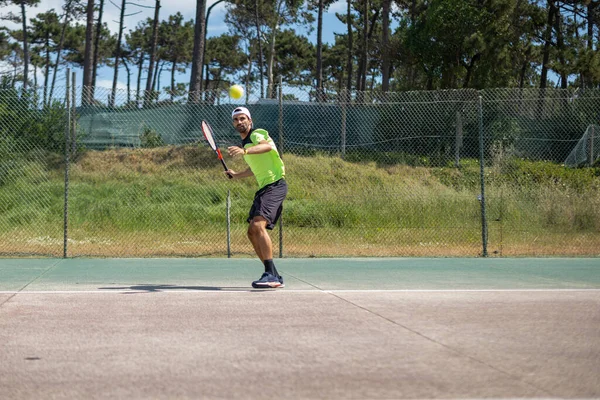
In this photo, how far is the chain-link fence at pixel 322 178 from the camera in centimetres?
1394

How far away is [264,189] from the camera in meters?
8.33

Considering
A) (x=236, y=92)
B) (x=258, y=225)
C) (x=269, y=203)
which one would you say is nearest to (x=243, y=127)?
(x=269, y=203)

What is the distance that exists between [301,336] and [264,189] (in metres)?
2.93

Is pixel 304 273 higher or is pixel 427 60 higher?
pixel 427 60

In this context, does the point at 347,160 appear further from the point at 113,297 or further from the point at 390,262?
the point at 113,297

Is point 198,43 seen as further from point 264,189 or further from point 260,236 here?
point 260,236

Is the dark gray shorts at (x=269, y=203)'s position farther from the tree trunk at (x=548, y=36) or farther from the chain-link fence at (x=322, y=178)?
the tree trunk at (x=548, y=36)

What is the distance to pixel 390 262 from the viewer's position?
1170 centimetres

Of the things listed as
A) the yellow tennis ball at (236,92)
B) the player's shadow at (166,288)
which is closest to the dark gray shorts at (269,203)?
the player's shadow at (166,288)

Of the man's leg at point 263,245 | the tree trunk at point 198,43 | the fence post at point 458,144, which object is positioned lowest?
the man's leg at point 263,245

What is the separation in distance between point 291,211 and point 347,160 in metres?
3.74

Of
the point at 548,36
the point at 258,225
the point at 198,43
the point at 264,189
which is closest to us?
the point at 258,225

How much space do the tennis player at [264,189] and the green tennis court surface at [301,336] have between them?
1.37 feet

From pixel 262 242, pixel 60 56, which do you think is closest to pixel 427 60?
pixel 262 242
